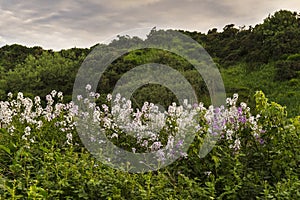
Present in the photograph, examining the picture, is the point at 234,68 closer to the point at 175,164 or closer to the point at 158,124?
→ the point at 158,124

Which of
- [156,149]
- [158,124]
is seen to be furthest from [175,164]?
[158,124]

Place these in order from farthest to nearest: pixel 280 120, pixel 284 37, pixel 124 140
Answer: pixel 284 37, pixel 124 140, pixel 280 120

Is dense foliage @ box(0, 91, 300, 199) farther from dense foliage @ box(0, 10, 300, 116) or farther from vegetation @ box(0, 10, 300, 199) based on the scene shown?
dense foliage @ box(0, 10, 300, 116)

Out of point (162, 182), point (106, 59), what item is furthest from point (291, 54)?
point (162, 182)

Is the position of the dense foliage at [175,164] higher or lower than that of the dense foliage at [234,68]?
lower

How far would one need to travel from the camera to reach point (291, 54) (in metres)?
14.5

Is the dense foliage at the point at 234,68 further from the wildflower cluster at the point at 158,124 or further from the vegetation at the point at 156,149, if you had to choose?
the vegetation at the point at 156,149

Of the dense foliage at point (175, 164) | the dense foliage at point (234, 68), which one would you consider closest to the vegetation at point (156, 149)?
the dense foliage at point (175, 164)

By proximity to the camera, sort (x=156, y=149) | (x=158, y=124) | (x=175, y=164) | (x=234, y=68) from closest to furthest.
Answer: (x=175, y=164) < (x=156, y=149) < (x=158, y=124) < (x=234, y=68)

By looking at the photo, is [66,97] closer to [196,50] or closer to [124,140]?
[196,50]

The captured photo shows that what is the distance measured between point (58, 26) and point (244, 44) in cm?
983

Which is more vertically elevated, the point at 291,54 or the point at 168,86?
the point at 291,54

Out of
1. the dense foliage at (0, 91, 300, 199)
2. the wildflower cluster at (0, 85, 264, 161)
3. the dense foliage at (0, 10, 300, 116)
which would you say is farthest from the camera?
the dense foliage at (0, 10, 300, 116)

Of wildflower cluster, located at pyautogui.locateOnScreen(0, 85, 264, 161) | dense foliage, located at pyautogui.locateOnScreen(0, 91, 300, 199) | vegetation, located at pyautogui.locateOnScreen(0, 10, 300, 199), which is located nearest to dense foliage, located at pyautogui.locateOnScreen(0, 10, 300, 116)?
wildflower cluster, located at pyautogui.locateOnScreen(0, 85, 264, 161)
